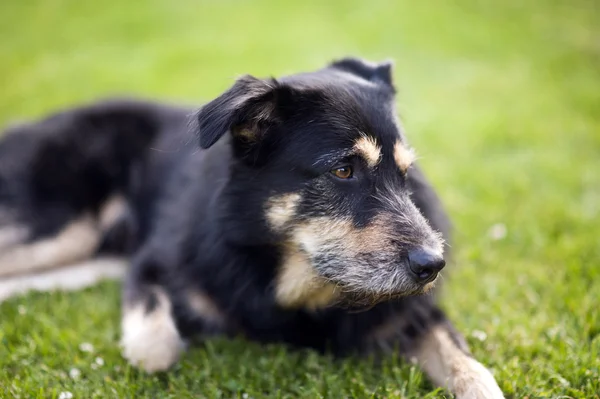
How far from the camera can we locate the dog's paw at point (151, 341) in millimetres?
3078

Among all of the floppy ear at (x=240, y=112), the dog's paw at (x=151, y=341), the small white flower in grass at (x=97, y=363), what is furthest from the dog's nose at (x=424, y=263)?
the small white flower in grass at (x=97, y=363)

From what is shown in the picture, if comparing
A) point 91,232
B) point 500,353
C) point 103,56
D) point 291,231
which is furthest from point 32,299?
point 103,56

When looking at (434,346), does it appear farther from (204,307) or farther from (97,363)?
(97,363)

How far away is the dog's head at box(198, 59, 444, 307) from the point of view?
2.69 meters

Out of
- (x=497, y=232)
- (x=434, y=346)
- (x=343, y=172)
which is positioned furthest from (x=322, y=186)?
(x=497, y=232)

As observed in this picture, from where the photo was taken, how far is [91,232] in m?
4.52

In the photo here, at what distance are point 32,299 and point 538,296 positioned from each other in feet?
12.1

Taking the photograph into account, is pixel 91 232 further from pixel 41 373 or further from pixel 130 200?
pixel 41 373

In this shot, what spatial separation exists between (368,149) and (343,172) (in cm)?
18

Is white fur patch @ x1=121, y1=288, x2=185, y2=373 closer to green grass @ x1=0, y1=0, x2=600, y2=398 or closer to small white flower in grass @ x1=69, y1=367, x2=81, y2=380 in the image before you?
green grass @ x1=0, y1=0, x2=600, y2=398

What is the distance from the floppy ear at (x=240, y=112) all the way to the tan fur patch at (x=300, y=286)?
74 cm

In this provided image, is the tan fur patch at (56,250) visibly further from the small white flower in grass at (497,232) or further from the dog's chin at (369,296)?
the small white flower in grass at (497,232)

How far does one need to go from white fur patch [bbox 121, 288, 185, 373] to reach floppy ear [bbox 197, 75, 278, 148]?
1.28 metres

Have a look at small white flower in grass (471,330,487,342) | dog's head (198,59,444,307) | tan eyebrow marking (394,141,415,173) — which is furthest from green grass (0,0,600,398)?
tan eyebrow marking (394,141,415,173)
